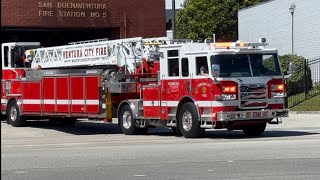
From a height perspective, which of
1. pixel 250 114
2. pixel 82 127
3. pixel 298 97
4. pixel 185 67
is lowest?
pixel 82 127

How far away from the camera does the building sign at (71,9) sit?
36.5 m

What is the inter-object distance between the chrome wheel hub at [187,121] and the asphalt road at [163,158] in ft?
1.34

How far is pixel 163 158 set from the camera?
40.9 ft

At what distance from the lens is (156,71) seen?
19609mm

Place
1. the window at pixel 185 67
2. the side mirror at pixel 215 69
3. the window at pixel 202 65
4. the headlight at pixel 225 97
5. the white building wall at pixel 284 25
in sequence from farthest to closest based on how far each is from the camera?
the white building wall at pixel 284 25, the window at pixel 185 67, the window at pixel 202 65, the headlight at pixel 225 97, the side mirror at pixel 215 69

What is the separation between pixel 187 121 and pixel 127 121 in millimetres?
2815

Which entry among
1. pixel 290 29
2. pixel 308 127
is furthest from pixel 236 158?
pixel 290 29

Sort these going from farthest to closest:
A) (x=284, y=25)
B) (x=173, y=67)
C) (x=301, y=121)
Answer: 1. (x=284, y=25)
2. (x=301, y=121)
3. (x=173, y=67)

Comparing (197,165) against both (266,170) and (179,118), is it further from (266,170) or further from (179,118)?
(179,118)

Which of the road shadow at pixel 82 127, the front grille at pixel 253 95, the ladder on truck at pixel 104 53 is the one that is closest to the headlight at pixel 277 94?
the front grille at pixel 253 95

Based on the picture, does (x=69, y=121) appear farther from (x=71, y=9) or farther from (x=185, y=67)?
(x=71, y=9)

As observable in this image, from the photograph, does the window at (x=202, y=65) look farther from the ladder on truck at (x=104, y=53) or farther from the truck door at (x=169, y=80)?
the ladder on truck at (x=104, y=53)

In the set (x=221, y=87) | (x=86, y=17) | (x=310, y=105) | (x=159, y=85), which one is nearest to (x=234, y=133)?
(x=159, y=85)

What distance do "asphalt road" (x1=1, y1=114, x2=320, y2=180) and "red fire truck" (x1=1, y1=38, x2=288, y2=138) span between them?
2.41 feet
